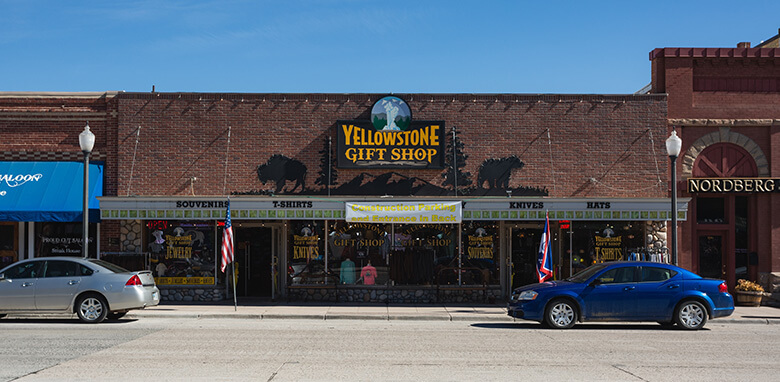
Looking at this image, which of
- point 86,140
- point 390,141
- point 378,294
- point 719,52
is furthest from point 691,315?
point 86,140

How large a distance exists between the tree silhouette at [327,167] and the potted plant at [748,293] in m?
11.6

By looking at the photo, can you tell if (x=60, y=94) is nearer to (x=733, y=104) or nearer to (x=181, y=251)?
(x=181, y=251)

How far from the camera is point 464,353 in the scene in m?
11.0

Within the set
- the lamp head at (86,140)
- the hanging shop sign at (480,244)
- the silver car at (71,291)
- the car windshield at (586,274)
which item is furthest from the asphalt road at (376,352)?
the hanging shop sign at (480,244)

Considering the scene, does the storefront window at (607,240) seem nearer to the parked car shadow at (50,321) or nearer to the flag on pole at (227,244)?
the flag on pole at (227,244)

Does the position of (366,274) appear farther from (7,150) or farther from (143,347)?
(7,150)

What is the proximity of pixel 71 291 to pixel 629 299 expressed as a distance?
11531mm

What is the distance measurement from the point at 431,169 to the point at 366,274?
3482 millimetres

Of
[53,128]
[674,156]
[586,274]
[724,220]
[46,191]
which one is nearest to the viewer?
[586,274]

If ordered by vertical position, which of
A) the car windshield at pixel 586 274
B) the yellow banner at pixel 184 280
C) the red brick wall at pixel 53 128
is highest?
the red brick wall at pixel 53 128

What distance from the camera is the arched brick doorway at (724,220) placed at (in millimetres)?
20578

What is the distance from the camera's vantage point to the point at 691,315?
14.9m

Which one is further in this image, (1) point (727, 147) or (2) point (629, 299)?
(1) point (727, 147)

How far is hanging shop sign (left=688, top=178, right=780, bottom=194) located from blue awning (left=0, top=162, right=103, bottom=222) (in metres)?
16.5
